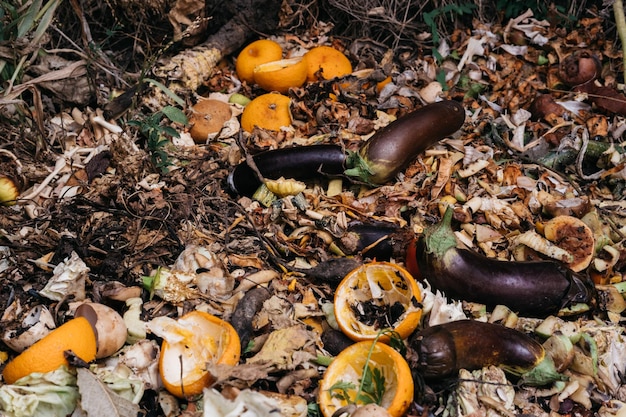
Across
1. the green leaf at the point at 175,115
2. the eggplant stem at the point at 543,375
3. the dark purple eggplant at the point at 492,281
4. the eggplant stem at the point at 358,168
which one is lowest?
the eggplant stem at the point at 543,375

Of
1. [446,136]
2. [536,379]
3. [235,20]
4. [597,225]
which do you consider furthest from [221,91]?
[536,379]

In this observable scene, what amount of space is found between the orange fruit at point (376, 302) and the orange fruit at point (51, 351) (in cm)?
100

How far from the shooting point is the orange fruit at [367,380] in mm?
2090

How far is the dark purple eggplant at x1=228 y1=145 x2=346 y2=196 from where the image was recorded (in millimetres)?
3209

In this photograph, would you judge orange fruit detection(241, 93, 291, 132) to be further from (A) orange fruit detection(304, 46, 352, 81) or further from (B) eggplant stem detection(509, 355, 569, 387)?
(B) eggplant stem detection(509, 355, 569, 387)

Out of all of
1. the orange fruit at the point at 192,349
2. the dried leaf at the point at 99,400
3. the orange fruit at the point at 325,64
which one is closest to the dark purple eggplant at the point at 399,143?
the orange fruit at the point at 325,64

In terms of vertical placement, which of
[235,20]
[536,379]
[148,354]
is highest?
[235,20]

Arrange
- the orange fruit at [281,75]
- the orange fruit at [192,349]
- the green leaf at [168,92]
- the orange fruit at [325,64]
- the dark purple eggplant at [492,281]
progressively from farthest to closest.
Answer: the orange fruit at [325,64]
the orange fruit at [281,75]
the green leaf at [168,92]
the dark purple eggplant at [492,281]
the orange fruit at [192,349]

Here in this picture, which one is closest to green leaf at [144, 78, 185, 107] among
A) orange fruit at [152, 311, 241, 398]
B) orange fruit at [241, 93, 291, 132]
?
orange fruit at [241, 93, 291, 132]

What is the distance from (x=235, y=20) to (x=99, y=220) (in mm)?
2089

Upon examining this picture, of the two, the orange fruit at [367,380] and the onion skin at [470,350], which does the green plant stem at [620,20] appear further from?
the orange fruit at [367,380]

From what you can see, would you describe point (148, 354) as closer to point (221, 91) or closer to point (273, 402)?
point (273, 402)

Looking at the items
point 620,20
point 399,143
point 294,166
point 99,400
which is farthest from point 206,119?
point 620,20

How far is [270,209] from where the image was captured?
3.12 meters
